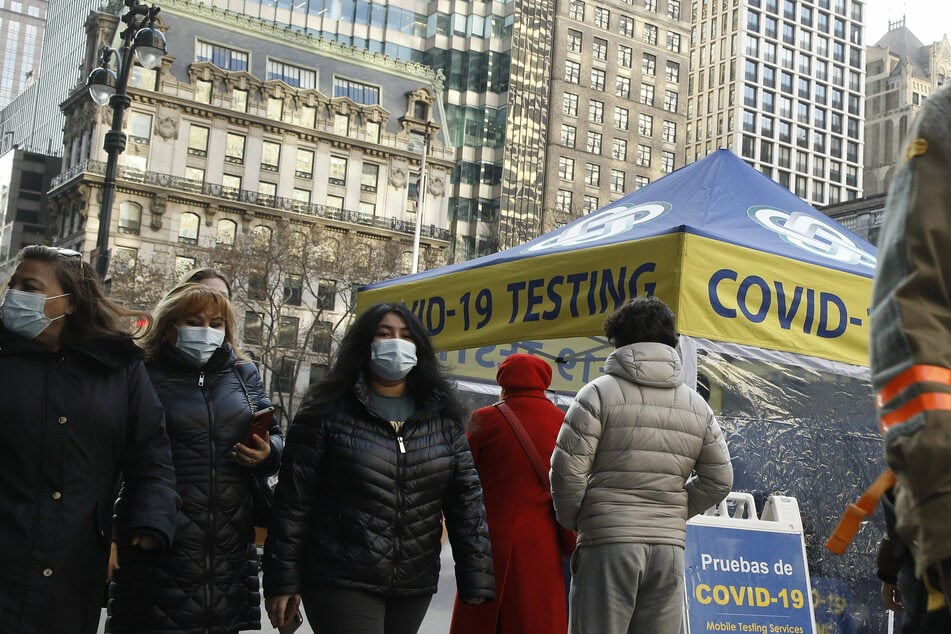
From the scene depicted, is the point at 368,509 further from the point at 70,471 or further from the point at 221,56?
the point at 221,56

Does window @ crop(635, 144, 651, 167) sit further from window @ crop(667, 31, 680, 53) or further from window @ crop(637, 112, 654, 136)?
window @ crop(667, 31, 680, 53)

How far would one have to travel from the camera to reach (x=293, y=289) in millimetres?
51250

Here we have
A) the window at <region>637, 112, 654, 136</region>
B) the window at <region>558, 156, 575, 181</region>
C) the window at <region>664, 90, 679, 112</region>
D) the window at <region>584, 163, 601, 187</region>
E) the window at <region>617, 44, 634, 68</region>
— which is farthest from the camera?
the window at <region>664, 90, 679, 112</region>

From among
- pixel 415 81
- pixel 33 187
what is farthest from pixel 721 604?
pixel 33 187

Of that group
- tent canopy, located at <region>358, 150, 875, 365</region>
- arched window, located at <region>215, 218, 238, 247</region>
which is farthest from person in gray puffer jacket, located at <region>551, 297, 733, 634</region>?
arched window, located at <region>215, 218, 238, 247</region>

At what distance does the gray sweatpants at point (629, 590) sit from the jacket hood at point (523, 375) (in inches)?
43.4

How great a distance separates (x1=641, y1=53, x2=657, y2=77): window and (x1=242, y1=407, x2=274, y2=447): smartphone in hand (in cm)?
8997

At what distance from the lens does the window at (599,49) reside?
287 feet

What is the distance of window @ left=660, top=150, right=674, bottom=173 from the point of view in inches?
3524

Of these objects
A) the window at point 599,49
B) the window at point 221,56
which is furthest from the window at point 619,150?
the window at point 221,56

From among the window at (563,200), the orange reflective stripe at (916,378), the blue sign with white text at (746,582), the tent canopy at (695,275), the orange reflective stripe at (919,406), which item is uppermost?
the window at (563,200)

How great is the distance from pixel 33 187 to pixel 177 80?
886 inches

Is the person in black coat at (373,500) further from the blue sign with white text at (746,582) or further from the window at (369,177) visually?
the window at (369,177)

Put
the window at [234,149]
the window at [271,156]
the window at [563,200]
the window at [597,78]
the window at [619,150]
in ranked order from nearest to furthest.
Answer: the window at [234,149] → the window at [271,156] → the window at [563,200] → the window at [619,150] → the window at [597,78]
